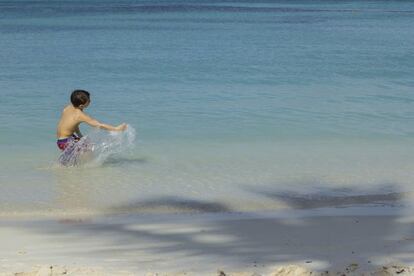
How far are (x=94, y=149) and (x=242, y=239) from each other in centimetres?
420

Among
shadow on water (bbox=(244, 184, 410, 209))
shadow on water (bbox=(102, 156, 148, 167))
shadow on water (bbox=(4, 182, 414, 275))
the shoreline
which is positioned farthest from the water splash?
the shoreline

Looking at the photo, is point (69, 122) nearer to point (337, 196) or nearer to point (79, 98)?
point (79, 98)

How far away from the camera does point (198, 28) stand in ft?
151

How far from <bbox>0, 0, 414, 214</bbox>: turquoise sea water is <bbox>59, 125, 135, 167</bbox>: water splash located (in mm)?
122

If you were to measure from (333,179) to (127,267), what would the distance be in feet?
16.0

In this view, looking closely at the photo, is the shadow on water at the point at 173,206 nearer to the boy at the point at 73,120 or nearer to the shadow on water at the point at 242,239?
the shadow on water at the point at 242,239

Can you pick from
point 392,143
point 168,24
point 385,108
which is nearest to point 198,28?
point 168,24

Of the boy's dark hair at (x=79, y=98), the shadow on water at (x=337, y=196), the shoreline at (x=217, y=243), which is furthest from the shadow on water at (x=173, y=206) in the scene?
the boy's dark hair at (x=79, y=98)

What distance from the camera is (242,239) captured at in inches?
311

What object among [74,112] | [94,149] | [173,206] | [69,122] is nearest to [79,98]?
[74,112]

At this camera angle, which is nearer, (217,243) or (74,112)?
(217,243)

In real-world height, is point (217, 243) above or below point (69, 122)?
below

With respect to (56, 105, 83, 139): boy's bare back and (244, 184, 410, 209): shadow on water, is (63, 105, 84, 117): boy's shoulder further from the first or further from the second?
(244, 184, 410, 209): shadow on water

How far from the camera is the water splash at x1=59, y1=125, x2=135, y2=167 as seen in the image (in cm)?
1145
